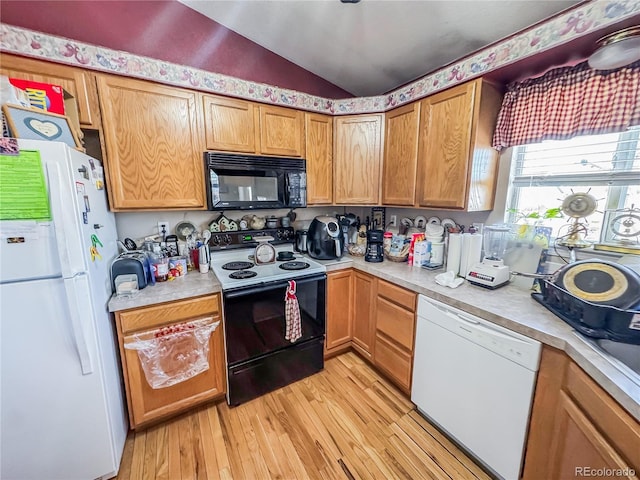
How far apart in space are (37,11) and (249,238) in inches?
67.7

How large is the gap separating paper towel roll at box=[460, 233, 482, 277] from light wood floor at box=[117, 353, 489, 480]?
1052mm

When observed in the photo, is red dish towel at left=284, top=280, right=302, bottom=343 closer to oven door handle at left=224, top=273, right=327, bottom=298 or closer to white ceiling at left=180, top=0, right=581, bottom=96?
oven door handle at left=224, top=273, right=327, bottom=298

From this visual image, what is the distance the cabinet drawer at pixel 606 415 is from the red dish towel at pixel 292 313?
1.35 meters

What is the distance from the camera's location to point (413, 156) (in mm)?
1916

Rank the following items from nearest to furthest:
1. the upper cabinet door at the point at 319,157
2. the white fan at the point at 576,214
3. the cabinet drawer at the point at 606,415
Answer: the cabinet drawer at the point at 606,415, the white fan at the point at 576,214, the upper cabinet door at the point at 319,157

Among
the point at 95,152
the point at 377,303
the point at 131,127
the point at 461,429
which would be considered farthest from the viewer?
the point at 377,303

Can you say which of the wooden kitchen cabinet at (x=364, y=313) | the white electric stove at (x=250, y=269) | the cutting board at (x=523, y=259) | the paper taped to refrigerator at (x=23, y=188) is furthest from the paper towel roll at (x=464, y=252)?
the paper taped to refrigerator at (x=23, y=188)

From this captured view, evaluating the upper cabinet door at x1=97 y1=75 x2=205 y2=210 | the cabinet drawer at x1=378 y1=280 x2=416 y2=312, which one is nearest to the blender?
the cabinet drawer at x1=378 y1=280 x2=416 y2=312

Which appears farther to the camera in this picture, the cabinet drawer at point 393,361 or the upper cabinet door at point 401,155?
the upper cabinet door at point 401,155

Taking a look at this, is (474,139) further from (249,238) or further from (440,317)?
(249,238)

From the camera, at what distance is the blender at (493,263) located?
145cm

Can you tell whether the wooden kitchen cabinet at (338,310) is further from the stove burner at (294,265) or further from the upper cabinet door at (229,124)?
the upper cabinet door at (229,124)

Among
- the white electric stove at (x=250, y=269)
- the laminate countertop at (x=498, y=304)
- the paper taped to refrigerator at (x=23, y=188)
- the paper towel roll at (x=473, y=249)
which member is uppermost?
the paper taped to refrigerator at (x=23, y=188)

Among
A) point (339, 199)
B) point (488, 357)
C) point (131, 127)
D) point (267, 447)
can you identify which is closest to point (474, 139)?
point (339, 199)
